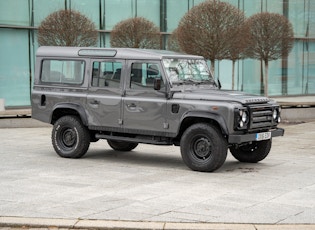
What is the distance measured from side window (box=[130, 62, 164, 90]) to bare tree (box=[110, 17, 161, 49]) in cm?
1184

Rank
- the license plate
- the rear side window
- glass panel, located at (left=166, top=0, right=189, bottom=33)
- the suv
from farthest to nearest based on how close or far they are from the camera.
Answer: glass panel, located at (left=166, top=0, right=189, bottom=33), the rear side window, the license plate, the suv

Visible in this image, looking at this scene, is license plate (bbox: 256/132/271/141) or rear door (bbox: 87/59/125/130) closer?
license plate (bbox: 256/132/271/141)

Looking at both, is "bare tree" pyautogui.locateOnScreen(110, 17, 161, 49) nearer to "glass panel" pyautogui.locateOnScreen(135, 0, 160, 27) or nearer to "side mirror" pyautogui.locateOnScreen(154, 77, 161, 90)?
"glass panel" pyautogui.locateOnScreen(135, 0, 160, 27)

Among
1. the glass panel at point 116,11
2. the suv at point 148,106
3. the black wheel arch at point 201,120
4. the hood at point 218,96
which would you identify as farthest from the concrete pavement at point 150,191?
the glass panel at point 116,11

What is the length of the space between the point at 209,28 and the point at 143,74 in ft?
39.5

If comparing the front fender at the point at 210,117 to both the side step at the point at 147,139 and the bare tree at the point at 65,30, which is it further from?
the bare tree at the point at 65,30

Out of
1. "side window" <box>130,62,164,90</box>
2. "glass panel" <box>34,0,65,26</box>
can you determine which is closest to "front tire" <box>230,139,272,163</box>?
"side window" <box>130,62,164,90</box>

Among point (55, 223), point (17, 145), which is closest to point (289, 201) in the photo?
point (55, 223)

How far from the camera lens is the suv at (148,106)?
10.3m

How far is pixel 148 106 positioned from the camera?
1095 centimetres

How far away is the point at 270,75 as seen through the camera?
3616 centimetres

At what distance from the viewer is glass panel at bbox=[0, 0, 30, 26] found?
2512 cm

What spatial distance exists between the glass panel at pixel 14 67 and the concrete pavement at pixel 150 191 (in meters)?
12.4

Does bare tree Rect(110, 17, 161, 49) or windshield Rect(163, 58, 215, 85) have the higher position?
bare tree Rect(110, 17, 161, 49)
